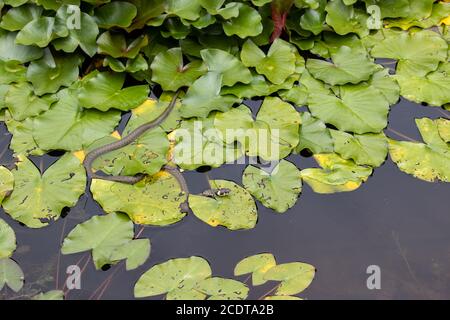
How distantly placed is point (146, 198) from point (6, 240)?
0.67m

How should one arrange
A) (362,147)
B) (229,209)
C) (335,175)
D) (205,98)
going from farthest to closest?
1. (205,98)
2. (362,147)
3. (335,175)
4. (229,209)

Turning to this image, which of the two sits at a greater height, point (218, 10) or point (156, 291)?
point (218, 10)

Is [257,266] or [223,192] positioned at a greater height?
[223,192]

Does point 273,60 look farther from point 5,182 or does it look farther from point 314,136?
point 5,182

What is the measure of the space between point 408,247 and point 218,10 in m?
1.65

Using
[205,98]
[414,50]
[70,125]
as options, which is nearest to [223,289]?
[205,98]

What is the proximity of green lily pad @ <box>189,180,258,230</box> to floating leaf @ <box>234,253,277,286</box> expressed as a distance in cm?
19

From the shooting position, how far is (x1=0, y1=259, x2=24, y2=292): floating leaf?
2.50 metres

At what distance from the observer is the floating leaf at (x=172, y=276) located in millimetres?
2473

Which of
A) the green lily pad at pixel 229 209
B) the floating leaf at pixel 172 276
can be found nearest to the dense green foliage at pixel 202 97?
the green lily pad at pixel 229 209

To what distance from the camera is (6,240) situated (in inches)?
104
